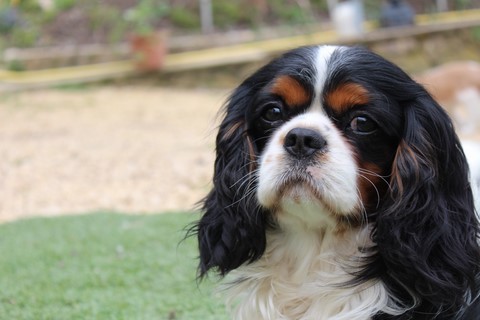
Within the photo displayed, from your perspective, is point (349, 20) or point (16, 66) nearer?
point (349, 20)

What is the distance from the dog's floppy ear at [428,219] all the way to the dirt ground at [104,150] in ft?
7.41

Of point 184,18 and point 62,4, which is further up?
point 62,4

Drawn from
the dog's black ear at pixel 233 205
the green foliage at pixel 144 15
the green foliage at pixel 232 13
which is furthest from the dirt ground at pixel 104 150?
the green foliage at pixel 232 13

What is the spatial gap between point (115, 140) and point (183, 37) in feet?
17.5

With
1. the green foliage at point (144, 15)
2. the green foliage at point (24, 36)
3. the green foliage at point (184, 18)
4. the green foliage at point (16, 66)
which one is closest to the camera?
the green foliage at point (144, 15)

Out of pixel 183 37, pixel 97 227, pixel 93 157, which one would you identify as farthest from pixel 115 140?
pixel 183 37

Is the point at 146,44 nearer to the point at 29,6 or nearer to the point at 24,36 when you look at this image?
the point at 24,36

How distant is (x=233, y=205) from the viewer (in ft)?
7.73

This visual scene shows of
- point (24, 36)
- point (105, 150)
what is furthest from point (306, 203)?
point (24, 36)

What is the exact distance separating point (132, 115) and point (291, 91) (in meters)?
7.40

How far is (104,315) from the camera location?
10.2 feet

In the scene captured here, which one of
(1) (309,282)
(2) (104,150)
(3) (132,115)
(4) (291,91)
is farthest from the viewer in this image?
(3) (132,115)

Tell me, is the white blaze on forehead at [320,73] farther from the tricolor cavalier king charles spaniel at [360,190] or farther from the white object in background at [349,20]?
the white object in background at [349,20]

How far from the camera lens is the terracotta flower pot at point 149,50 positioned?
1116 cm
